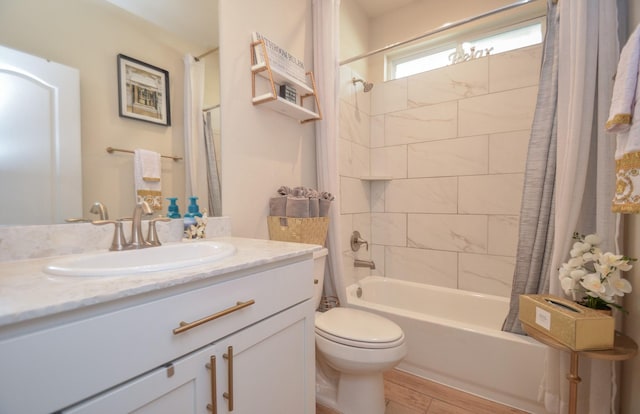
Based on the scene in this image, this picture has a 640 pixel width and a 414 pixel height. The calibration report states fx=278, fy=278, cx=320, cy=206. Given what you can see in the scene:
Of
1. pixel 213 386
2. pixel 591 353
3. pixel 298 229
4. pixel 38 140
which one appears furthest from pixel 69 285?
pixel 591 353

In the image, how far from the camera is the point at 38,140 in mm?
853

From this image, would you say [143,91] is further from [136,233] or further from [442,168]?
[442,168]

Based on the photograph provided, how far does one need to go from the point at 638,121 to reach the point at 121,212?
1.73m

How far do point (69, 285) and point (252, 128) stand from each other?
111 cm

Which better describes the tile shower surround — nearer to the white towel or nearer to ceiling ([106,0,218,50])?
A: ceiling ([106,0,218,50])

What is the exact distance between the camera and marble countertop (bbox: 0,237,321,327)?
459 millimetres

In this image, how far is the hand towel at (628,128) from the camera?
853 millimetres

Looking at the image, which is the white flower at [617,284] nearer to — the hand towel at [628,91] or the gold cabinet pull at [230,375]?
the hand towel at [628,91]

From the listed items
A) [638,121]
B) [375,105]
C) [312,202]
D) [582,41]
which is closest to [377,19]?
[375,105]

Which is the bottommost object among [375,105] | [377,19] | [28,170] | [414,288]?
[414,288]

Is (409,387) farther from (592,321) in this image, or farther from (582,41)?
(582,41)

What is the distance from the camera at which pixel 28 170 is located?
837 mm

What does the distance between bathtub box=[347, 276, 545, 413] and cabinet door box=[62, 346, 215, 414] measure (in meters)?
1.34

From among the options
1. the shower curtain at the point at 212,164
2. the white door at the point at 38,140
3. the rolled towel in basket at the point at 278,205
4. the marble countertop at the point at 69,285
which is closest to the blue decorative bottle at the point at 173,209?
the shower curtain at the point at 212,164
